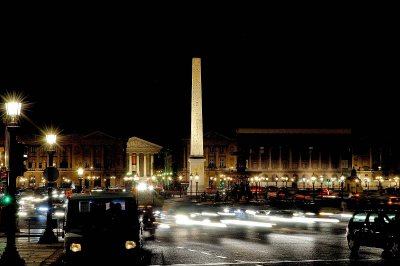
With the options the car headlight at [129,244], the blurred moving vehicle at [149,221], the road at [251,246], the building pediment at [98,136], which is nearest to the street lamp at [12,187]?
the car headlight at [129,244]

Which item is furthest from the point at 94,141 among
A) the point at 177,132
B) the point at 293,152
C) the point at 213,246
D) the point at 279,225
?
the point at 213,246

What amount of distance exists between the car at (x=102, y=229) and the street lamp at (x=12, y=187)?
112 cm

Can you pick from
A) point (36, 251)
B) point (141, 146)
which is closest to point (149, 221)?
point (36, 251)

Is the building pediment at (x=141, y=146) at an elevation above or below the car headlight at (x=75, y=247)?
above

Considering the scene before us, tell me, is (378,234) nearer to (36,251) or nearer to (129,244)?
(129,244)

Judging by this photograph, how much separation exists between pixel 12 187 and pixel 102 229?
239 cm

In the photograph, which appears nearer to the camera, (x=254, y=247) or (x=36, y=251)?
(x=36, y=251)

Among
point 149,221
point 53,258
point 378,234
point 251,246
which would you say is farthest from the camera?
point 149,221

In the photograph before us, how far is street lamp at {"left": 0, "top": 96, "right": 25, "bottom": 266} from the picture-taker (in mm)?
15156

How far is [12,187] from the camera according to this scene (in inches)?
626

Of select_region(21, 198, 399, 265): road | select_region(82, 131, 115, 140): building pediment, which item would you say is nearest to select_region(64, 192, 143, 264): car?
select_region(21, 198, 399, 265): road

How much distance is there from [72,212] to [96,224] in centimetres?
70

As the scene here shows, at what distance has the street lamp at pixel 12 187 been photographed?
15156mm

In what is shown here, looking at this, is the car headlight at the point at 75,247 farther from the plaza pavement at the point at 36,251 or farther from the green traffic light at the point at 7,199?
the plaza pavement at the point at 36,251
